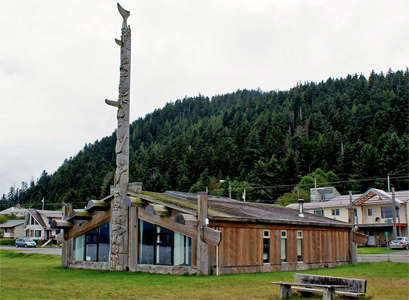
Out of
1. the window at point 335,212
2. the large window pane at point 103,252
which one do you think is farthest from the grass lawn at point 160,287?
the window at point 335,212

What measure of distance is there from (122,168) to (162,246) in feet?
15.5

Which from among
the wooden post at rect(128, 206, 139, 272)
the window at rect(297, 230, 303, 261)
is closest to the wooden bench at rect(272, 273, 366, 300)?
the wooden post at rect(128, 206, 139, 272)

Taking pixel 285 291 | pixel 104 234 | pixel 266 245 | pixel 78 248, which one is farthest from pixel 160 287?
pixel 78 248

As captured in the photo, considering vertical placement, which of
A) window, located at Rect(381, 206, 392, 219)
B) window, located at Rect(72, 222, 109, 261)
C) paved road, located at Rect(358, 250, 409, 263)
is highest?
window, located at Rect(381, 206, 392, 219)

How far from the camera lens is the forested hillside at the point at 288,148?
3627 inches

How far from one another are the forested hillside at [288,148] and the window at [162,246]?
68120 millimetres

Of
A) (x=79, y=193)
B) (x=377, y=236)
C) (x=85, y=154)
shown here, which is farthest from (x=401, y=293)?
(x=85, y=154)

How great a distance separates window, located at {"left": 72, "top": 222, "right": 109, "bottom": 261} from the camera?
2439 cm

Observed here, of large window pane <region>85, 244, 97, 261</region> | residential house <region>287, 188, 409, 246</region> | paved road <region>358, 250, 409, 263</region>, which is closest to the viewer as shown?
large window pane <region>85, 244, 97, 261</region>

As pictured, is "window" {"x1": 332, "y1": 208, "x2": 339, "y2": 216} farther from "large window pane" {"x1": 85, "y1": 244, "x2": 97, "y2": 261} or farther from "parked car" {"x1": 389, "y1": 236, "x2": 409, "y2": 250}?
"large window pane" {"x1": 85, "y1": 244, "x2": 97, "y2": 261}

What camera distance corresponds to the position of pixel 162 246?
21328 mm

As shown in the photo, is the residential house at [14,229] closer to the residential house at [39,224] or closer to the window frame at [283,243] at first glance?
the residential house at [39,224]

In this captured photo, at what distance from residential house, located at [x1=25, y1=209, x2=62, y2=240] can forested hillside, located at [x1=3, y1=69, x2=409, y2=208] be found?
27801 millimetres

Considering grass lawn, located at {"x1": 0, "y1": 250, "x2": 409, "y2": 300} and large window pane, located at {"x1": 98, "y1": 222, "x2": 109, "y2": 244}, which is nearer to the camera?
grass lawn, located at {"x1": 0, "y1": 250, "x2": 409, "y2": 300}
